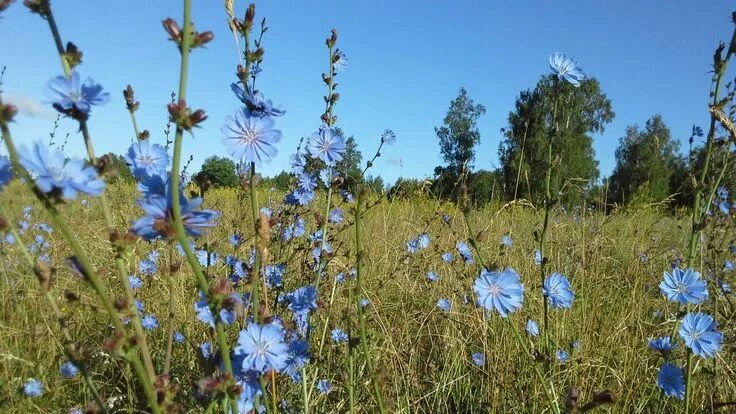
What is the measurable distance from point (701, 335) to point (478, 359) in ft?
3.28

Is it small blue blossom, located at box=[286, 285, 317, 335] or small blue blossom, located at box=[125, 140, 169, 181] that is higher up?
small blue blossom, located at box=[125, 140, 169, 181]

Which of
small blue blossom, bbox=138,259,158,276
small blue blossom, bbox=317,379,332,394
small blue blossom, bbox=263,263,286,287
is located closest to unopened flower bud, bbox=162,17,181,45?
small blue blossom, bbox=263,263,286,287

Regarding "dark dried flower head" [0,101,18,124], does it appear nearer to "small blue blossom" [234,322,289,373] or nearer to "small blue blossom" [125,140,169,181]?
"small blue blossom" [125,140,169,181]

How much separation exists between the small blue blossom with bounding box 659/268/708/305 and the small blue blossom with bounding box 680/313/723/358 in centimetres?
8

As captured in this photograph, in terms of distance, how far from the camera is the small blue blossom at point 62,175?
746mm

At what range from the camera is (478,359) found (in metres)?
2.51

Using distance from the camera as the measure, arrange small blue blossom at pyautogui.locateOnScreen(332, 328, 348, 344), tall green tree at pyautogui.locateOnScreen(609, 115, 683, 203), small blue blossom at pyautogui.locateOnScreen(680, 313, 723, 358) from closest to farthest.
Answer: small blue blossom at pyautogui.locateOnScreen(680, 313, 723, 358), small blue blossom at pyautogui.locateOnScreen(332, 328, 348, 344), tall green tree at pyautogui.locateOnScreen(609, 115, 683, 203)

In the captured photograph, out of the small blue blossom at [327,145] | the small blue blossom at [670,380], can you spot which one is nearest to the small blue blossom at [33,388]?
the small blue blossom at [327,145]

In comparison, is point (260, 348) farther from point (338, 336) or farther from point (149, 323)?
point (149, 323)

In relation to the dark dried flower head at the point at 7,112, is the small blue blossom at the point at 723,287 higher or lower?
lower

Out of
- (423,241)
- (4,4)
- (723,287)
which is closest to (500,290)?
(4,4)

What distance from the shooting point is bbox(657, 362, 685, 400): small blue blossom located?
5.82 feet

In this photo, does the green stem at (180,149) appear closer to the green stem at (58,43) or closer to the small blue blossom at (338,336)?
the green stem at (58,43)

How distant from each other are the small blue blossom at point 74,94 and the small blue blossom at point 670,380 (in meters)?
1.92
